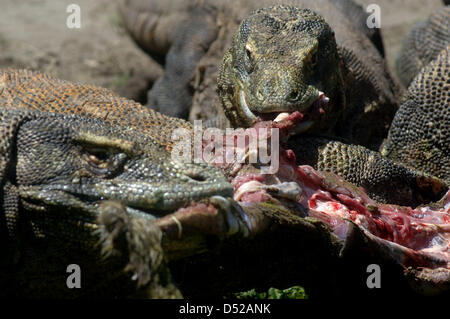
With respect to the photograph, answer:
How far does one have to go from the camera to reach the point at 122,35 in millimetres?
9086

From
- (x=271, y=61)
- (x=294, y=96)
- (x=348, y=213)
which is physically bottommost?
(x=348, y=213)

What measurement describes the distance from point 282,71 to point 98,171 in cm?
195

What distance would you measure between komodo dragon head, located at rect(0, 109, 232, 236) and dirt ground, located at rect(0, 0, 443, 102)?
4521 millimetres

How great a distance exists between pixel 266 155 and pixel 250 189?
364mm

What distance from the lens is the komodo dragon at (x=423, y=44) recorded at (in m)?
6.56

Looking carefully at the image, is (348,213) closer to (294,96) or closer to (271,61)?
(294,96)

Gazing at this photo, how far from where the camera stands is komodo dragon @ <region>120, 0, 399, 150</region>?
15.4 ft

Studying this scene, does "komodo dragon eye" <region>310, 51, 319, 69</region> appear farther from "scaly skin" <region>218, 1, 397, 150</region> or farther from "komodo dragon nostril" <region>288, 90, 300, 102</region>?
"komodo dragon nostril" <region>288, 90, 300, 102</region>

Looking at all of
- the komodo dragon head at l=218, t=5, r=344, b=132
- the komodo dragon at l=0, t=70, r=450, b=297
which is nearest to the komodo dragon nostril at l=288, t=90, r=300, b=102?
the komodo dragon head at l=218, t=5, r=344, b=132

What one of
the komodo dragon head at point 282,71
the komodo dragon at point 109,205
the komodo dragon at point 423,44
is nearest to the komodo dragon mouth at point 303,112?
the komodo dragon head at point 282,71


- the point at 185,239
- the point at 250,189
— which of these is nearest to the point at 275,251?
the point at 250,189

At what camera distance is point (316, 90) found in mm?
4707

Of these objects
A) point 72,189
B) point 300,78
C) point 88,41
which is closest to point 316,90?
point 300,78
